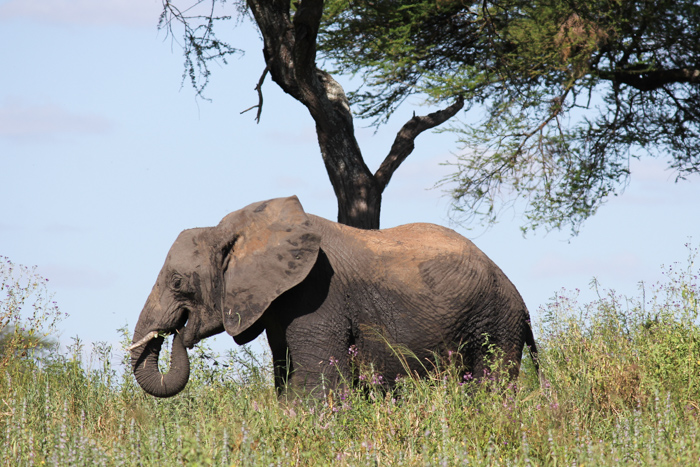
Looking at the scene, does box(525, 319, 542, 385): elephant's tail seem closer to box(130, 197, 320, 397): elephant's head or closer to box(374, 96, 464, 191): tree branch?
box(130, 197, 320, 397): elephant's head

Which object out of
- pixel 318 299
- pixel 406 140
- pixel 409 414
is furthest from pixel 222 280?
pixel 406 140

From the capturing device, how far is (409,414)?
539 cm

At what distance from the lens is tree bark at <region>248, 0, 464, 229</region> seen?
36.5 ft

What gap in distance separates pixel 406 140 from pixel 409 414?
7.38 meters

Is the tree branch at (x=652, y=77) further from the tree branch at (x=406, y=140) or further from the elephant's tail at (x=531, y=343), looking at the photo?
the elephant's tail at (x=531, y=343)

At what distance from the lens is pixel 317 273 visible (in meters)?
7.02

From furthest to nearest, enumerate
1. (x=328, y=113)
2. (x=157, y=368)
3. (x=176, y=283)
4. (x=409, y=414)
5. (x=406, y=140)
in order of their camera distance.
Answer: (x=406, y=140) → (x=328, y=113) → (x=157, y=368) → (x=176, y=283) → (x=409, y=414)

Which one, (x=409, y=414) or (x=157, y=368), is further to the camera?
(x=157, y=368)

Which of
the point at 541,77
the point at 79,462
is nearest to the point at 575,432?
the point at 79,462

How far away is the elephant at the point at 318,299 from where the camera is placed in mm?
6852

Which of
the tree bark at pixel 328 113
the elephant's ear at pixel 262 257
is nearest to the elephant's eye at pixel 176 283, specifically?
the elephant's ear at pixel 262 257

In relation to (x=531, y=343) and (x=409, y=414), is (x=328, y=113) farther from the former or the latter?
(x=409, y=414)

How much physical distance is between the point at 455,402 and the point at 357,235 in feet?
7.30

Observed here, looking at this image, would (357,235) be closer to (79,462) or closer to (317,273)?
(317,273)
